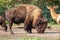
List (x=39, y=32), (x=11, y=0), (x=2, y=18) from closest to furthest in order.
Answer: (x=39, y=32) < (x=2, y=18) < (x=11, y=0)

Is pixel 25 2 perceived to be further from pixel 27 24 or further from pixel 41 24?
pixel 41 24

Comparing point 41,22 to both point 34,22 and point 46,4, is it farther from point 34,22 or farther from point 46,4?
point 46,4

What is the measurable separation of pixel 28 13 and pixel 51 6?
8.63m

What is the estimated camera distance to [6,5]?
2419 cm

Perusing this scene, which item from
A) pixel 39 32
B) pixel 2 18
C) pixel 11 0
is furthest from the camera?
pixel 11 0

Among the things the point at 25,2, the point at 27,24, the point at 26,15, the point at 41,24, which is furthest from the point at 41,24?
the point at 25,2

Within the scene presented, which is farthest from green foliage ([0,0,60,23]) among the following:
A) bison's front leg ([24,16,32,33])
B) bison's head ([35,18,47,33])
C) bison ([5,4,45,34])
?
bison's head ([35,18,47,33])

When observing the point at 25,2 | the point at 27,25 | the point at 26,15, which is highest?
the point at 26,15

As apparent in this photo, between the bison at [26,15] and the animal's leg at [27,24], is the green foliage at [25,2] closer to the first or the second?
the bison at [26,15]

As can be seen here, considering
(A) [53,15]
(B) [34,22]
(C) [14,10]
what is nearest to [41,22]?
(B) [34,22]

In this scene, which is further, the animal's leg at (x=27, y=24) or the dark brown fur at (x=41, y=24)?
the animal's leg at (x=27, y=24)

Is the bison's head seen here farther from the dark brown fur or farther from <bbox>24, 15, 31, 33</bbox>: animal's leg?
<bbox>24, 15, 31, 33</bbox>: animal's leg

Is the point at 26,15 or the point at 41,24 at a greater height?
the point at 26,15

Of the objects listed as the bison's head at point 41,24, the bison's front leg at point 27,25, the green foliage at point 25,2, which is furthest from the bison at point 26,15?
the green foliage at point 25,2
